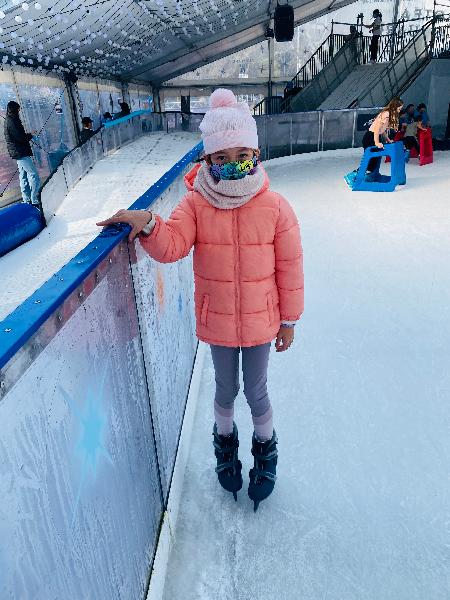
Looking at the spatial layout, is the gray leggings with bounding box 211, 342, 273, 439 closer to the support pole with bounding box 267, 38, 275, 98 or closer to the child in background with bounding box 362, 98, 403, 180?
Answer: the child in background with bounding box 362, 98, 403, 180

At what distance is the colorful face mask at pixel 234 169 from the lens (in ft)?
4.17

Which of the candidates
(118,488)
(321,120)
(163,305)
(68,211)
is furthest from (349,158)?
(118,488)

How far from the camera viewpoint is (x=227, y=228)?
1.33 metres

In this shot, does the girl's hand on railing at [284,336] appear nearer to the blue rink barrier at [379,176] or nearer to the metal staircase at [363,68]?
the blue rink barrier at [379,176]

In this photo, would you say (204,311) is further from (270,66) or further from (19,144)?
(270,66)

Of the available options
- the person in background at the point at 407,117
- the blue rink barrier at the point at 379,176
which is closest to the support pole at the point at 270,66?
the person in background at the point at 407,117

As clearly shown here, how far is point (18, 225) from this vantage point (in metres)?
4.54

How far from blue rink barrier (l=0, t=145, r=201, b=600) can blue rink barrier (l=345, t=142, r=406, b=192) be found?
573 centimetres

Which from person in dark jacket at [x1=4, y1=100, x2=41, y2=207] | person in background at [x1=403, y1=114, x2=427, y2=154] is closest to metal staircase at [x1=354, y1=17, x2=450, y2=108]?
person in background at [x1=403, y1=114, x2=427, y2=154]

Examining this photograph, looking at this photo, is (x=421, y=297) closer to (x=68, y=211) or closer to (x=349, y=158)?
(x=68, y=211)

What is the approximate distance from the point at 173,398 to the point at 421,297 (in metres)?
2.26

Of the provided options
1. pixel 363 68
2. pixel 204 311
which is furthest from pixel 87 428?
pixel 363 68

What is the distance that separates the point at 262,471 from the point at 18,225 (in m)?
3.92

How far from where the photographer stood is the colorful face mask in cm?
127
